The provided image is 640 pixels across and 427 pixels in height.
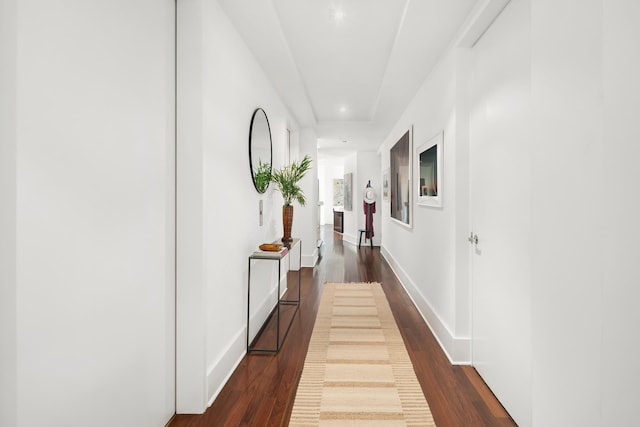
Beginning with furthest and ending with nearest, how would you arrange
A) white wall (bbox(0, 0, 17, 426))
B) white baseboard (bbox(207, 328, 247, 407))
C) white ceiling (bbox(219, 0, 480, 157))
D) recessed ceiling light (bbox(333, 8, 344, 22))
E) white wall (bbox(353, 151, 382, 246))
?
white wall (bbox(353, 151, 382, 246)), recessed ceiling light (bbox(333, 8, 344, 22)), white ceiling (bbox(219, 0, 480, 157)), white baseboard (bbox(207, 328, 247, 407)), white wall (bbox(0, 0, 17, 426))

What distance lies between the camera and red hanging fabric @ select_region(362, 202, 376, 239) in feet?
24.9

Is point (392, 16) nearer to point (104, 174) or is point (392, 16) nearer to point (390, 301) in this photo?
point (104, 174)

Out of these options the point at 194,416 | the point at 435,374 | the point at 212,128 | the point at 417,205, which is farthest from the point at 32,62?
the point at 417,205

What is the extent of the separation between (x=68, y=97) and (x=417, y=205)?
332cm

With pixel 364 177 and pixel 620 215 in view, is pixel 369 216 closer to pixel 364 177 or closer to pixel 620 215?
pixel 364 177

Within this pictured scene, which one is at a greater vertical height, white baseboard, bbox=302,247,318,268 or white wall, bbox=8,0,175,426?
white wall, bbox=8,0,175,426

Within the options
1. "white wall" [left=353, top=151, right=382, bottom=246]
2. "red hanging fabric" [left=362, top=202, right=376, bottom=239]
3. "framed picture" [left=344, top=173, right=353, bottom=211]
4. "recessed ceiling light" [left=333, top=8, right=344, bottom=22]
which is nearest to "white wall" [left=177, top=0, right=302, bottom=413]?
"recessed ceiling light" [left=333, top=8, right=344, bottom=22]

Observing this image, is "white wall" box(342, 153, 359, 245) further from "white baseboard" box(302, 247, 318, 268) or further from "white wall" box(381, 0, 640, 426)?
"white wall" box(381, 0, 640, 426)

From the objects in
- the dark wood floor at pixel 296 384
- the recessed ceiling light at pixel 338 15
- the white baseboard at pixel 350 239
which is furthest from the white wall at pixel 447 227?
the white baseboard at pixel 350 239

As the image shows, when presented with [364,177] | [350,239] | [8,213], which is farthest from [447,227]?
[350,239]

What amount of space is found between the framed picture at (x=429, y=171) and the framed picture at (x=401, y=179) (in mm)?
474

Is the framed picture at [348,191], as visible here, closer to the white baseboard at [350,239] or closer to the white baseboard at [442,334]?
the white baseboard at [350,239]

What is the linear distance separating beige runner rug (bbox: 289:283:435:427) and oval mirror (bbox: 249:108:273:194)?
61.5 inches

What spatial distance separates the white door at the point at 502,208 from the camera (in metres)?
1.64
